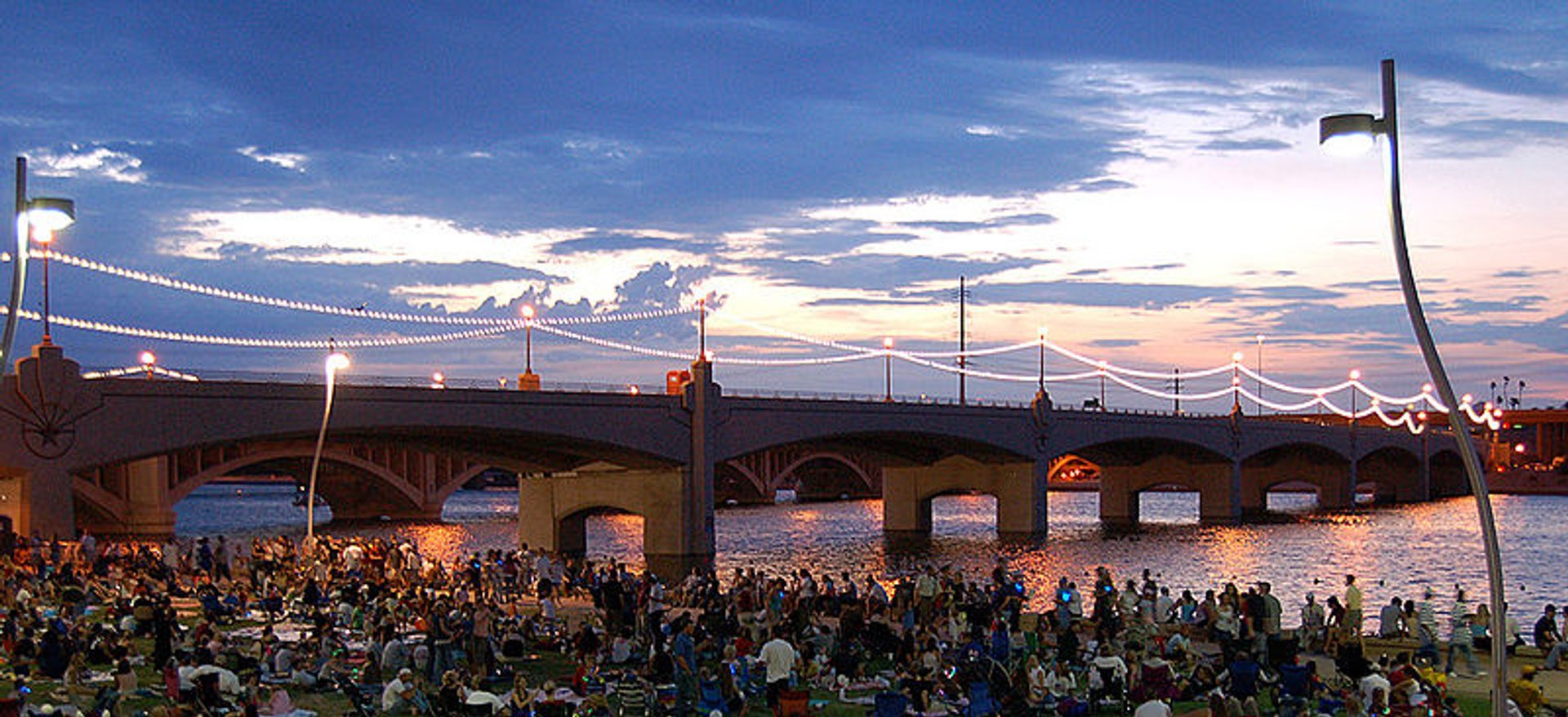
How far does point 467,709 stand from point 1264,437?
97.0m

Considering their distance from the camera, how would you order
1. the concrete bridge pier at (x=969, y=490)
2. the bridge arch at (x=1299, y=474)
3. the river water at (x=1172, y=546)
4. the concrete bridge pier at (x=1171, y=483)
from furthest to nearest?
the bridge arch at (x=1299, y=474)
the concrete bridge pier at (x=1171, y=483)
the concrete bridge pier at (x=969, y=490)
the river water at (x=1172, y=546)

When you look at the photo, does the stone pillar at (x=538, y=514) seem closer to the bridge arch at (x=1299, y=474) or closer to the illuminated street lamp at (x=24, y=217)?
the illuminated street lamp at (x=24, y=217)

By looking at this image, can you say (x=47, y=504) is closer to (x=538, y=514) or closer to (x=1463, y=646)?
(x=538, y=514)

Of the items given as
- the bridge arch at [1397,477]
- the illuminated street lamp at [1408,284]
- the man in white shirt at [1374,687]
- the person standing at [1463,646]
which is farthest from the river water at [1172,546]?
the illuminated street lamp at [1408,284]

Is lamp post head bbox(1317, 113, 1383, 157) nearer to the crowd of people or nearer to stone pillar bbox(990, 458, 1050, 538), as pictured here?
the crowd of people

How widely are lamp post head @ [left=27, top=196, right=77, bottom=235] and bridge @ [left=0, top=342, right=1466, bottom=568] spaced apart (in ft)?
102

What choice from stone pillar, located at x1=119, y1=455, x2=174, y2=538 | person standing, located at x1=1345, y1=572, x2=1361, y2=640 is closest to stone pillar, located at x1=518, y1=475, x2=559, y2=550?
stone pillar, located at x1=119, y1=455, x2=174, y2=538

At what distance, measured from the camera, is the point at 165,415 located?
47500 mm

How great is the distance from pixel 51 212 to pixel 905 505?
81.0 meters

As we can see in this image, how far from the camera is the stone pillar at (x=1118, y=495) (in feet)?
365

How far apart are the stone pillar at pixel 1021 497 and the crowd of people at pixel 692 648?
159ft

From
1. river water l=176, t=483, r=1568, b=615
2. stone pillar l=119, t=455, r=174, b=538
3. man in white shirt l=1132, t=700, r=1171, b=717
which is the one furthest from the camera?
stone pillar l=119, t=455, r=174, b=538

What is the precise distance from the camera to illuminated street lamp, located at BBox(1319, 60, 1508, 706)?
1230 cm

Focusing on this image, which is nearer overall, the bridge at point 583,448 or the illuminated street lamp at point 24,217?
the illuminated street lamp at point 24,217
